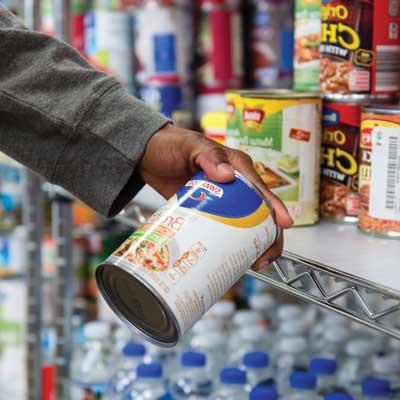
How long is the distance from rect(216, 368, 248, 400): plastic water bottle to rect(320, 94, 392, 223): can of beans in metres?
0.29

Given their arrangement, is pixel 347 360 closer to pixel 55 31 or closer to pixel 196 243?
pixel 196 243

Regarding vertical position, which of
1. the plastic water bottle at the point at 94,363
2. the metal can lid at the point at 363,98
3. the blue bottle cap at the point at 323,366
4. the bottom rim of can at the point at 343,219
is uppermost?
the metal can lid at the point at 363,98

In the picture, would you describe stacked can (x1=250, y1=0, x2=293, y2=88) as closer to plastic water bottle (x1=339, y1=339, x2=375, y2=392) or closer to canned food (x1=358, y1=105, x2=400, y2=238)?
plastic water bottle (x1=339, y1=339, x2=375, y2=392)

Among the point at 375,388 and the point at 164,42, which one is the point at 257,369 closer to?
the point at 375,388

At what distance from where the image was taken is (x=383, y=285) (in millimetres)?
780

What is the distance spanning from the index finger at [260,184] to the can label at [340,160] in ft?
0.85

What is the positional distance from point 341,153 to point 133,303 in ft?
1.26

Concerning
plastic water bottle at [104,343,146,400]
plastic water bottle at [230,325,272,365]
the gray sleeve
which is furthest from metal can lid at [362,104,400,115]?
plastic water bottle at [104,343,146,400]

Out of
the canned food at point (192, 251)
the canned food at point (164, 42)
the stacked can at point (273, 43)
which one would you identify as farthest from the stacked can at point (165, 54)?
the canned food at point (192, 251)

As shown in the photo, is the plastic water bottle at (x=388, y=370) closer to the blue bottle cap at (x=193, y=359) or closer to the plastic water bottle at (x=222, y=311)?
the blue bottle cap at (x=193, y=359)

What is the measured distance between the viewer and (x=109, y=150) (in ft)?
3.12

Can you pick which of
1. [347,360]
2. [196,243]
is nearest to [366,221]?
[196,243]

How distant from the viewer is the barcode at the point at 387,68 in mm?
1026

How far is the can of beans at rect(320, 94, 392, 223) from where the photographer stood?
1.06 m
